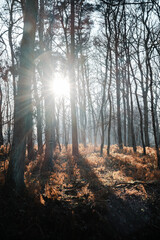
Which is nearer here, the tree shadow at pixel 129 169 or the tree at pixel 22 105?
the tree at pixel 22 105

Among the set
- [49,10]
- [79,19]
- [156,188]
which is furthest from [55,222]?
[79,19]

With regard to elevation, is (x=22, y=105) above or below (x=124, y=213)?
above

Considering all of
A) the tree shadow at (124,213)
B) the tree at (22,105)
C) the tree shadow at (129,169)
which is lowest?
the tree shadow at (124,213)

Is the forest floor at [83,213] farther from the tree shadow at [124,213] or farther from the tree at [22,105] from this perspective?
the tree at [22,105]

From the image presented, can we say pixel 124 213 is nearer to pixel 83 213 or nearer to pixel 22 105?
pixel 83 213

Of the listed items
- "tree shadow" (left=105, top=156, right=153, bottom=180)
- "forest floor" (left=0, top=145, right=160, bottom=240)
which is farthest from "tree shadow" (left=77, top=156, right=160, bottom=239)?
"tree shadow" (left=105, top=156, right=153, bottom=180)

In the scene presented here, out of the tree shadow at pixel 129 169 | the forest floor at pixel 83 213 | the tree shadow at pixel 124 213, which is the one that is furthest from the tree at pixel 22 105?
the tree shadow at pixel 129 169

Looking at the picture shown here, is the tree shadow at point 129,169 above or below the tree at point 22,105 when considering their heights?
below

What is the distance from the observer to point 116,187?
14.3ft

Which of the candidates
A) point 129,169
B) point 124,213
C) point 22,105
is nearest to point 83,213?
point 124,213

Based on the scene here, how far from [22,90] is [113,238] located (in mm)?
4160

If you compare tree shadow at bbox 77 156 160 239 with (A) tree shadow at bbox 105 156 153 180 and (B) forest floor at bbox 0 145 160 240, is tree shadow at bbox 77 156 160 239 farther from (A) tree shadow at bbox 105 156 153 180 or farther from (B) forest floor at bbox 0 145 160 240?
(A) tree shadow at bbox 105 156 153 180

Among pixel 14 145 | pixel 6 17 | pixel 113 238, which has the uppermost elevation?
pixel 6 17

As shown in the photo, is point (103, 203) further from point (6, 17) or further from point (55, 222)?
point (6, 17)
